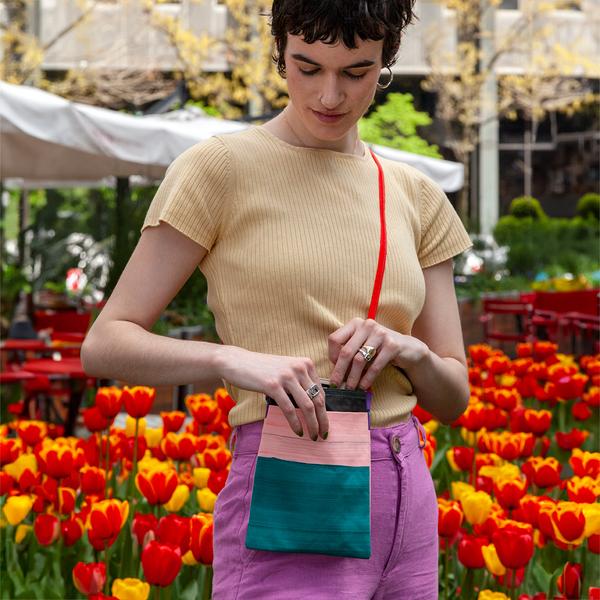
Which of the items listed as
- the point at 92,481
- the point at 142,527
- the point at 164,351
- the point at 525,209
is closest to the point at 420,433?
the point at 164,351

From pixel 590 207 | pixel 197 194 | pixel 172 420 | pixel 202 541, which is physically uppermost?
pixel 197 194

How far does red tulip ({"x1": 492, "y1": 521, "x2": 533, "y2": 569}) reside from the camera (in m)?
2.42

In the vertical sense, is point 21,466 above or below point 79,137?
below

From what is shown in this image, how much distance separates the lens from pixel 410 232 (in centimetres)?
165


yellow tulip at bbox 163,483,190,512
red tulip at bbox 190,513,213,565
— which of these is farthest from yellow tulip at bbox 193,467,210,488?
red tulip at bbox 190,513,213,565

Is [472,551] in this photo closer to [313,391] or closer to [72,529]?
[72,529]

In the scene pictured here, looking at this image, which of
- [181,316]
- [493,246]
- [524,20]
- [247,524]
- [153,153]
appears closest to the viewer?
[247,524]

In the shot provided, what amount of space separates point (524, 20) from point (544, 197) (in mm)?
18112

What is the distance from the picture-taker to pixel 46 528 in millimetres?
2811

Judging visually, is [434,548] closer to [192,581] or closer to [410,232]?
[410,232]

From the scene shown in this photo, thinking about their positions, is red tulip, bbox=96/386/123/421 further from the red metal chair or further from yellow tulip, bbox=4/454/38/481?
the red metal chair

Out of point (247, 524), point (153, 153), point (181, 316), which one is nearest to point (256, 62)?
point (181, 316)

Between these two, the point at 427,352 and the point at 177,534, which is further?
the point at 177,534

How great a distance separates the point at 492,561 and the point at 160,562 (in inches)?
29.4
